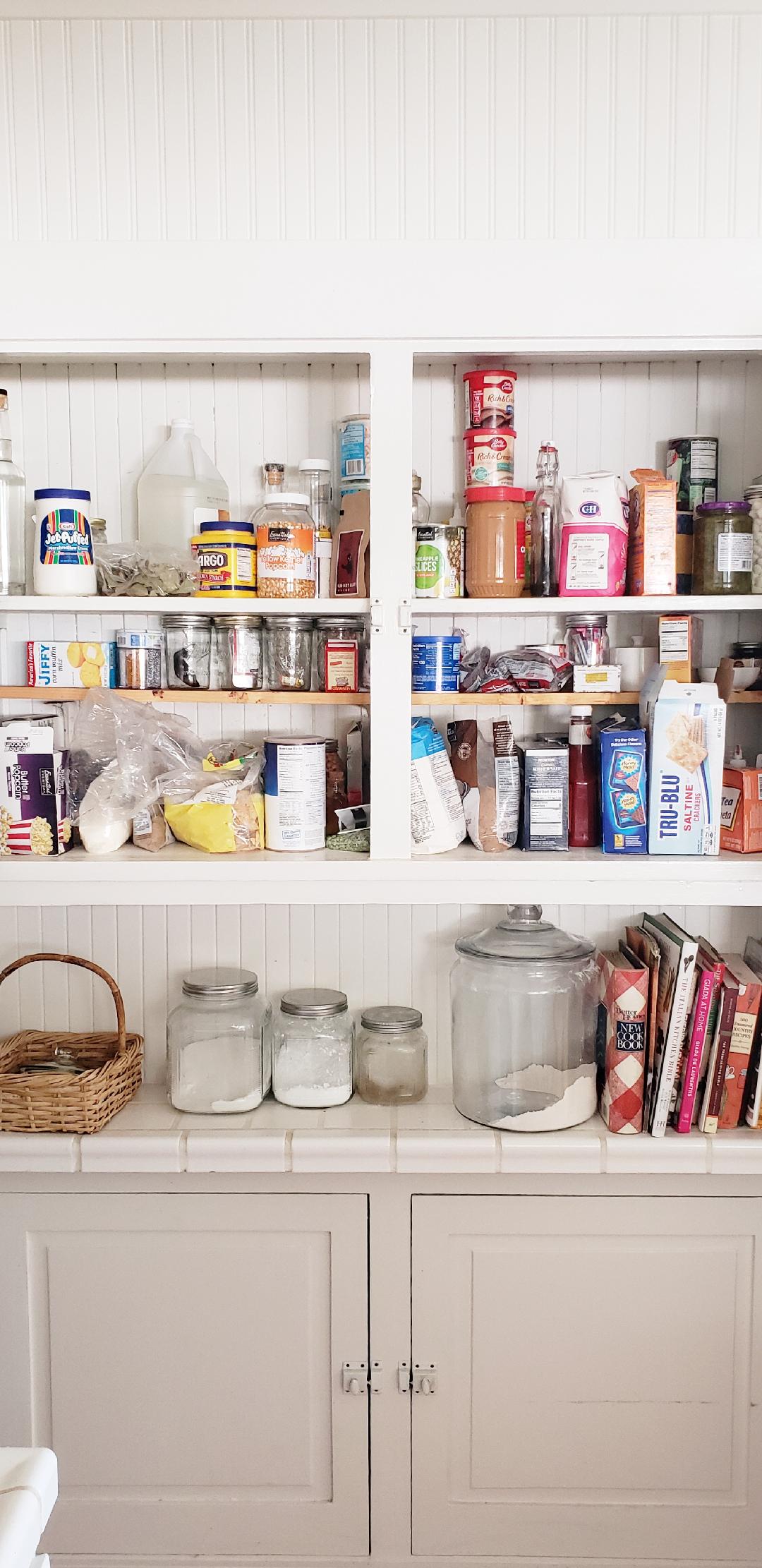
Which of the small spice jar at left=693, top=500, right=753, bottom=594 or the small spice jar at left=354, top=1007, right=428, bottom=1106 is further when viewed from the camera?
the small spice jar at left=354, top=1007, right=428, bottom=1106

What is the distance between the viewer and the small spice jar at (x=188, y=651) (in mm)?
1789

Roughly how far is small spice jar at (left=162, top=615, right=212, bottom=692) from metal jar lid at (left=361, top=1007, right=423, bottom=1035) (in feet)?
1.91

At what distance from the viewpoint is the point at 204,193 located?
1.67 metres

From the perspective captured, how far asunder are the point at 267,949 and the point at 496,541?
78cm

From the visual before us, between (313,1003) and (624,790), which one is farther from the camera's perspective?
(313,1003)

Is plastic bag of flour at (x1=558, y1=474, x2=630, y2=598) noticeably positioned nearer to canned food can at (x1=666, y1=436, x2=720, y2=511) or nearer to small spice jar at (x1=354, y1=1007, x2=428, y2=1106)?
canned food can at (x1=666, y1=436, x2=720, y2=511)

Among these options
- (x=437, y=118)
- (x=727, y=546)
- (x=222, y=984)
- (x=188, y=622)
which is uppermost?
(x=437, y=118)

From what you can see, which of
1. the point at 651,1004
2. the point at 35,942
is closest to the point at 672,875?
the point at 651,1004

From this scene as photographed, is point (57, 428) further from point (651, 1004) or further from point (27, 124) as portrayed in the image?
point (651, 1004)

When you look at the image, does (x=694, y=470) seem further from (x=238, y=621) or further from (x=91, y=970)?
(x=91, y=970)

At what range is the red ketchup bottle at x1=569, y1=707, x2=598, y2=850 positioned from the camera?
1.78 m

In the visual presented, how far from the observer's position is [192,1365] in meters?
1.78

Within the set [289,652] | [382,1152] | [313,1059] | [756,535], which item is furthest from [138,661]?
[756,535]

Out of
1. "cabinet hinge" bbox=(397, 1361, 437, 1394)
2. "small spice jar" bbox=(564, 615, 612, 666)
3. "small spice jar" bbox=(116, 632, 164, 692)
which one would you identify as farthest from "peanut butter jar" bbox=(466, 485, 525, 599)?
"cabinet hinge" bbox=(397, 1361, 437, 1394)
